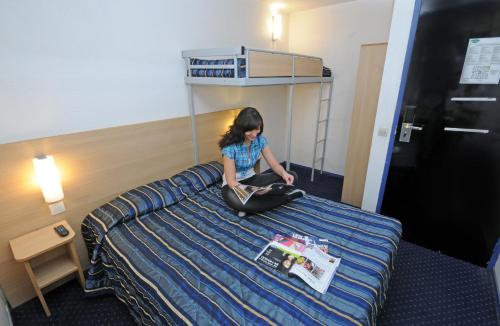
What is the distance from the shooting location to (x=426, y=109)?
1.97 m

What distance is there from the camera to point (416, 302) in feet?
5.64

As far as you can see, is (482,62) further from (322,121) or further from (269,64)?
(322,121)

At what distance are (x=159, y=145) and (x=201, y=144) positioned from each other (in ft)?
1.65

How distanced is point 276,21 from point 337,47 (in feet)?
2.90

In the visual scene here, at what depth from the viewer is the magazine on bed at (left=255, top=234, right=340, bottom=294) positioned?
4.22ft

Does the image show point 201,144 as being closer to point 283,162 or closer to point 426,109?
point 283,162

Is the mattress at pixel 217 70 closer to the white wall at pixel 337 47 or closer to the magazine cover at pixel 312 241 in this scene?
the magazine cover at pixel 312 241

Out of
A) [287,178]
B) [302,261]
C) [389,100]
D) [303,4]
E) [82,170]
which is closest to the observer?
[302,261]

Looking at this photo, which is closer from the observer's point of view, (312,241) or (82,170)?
(312,241)

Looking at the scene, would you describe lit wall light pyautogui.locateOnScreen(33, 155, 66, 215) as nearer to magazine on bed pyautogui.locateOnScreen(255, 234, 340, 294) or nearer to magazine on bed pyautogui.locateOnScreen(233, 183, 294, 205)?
magazine on bed pyautogui.locateOnScreen(233, 183, 294, 205)

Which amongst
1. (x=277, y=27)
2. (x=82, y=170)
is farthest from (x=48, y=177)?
(x=277, y=27)

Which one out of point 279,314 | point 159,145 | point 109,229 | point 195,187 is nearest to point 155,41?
point 159,145

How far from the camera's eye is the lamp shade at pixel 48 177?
156 cm

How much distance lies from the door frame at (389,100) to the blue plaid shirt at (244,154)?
A: 1091mm
